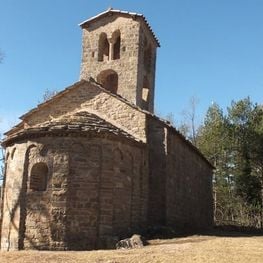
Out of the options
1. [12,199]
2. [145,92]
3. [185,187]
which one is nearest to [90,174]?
[12,199]

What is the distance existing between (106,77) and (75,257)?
1245 centimetres

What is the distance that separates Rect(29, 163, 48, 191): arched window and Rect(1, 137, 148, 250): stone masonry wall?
0.48 feet

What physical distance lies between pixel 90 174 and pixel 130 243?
Result: 2745 mm

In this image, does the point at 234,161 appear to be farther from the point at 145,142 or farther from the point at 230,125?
the point at 145,142

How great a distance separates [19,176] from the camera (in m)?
15.3

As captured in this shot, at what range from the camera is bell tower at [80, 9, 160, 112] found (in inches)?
834

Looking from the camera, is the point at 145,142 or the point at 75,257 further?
the point at 145,142

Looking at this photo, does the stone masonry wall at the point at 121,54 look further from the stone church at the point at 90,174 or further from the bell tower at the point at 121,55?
the stone church at the point at 90,174

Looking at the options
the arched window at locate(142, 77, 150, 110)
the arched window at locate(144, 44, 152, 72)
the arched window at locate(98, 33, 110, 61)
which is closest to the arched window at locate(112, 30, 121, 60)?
the arched window at locate(98, 33, 110, 61)

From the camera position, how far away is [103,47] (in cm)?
2278

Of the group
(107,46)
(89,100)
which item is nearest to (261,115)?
(107,46)

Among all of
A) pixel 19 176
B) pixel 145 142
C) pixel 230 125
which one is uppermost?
Answer: pixel 230 125

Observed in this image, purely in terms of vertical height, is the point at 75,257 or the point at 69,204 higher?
the point at 69,204

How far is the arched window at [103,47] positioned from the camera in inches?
880
